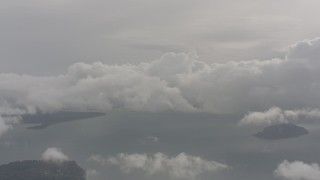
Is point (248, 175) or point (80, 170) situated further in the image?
point (248, 175)

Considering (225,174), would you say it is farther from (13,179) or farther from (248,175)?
(13,179)

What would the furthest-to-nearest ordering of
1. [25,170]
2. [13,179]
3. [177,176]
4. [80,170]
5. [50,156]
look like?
1. [50,156]
2. [177,176]
3. [80,170]
4. [25,170]
5. [13,179]

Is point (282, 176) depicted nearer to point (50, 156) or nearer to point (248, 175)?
point (248, 175)

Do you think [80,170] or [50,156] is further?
[50,156]

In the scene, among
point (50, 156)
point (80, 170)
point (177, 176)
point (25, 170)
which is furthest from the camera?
point (50, 156)

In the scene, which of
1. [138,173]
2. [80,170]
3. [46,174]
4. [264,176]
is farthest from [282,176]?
[46,174]

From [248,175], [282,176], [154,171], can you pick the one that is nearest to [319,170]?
[282,176]
